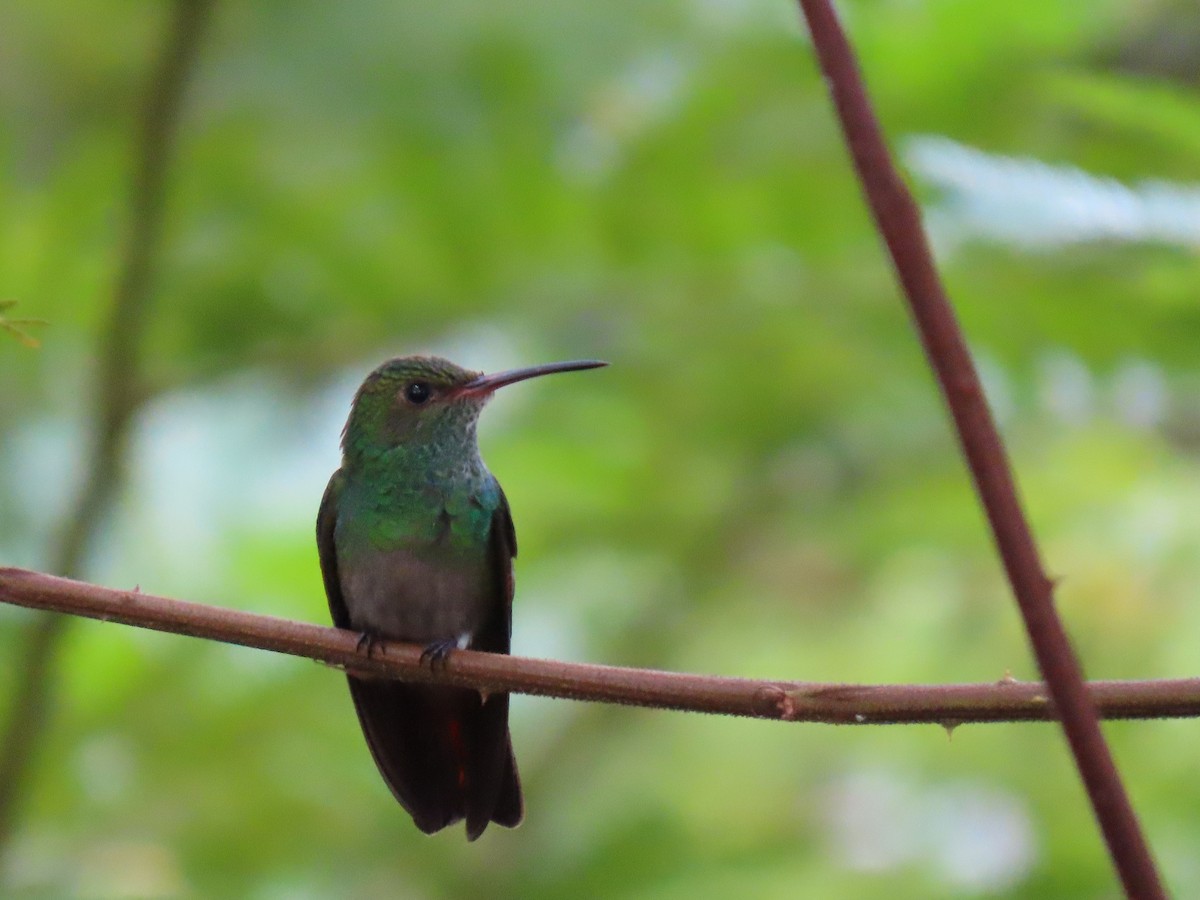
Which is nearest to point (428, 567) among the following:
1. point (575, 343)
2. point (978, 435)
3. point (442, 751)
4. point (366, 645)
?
point (442, 751)

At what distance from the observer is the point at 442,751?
314 cm

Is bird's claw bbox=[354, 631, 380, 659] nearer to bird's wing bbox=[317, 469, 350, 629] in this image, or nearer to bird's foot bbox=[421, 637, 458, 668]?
bird's foot bbox=[421, 637, 458, 668]

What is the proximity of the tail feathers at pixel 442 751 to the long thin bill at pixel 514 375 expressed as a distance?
67 cm

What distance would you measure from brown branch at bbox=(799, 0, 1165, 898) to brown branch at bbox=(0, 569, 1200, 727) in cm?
47

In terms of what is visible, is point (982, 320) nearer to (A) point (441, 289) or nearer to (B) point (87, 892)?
(A) point (441, 289)

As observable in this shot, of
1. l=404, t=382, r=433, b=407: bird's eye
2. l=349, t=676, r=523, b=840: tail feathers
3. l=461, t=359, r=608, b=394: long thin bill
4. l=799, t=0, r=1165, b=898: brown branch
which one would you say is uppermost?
l=404, t=382, r=433, b=407: bird's eye

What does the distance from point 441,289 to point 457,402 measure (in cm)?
33

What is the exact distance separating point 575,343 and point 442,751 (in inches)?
51.2

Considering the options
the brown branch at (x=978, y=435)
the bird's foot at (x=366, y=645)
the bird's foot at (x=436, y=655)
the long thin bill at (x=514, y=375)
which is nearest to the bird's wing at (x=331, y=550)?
the long thin bill at (x=514, y=375)

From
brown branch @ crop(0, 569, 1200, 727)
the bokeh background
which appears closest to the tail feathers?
the bokeh background

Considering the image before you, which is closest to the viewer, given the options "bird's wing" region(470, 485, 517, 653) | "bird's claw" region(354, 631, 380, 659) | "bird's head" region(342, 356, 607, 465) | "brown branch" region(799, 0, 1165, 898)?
"brown branch" region(799, 0, 1165, 898)

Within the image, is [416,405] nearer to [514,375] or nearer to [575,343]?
[514,375]

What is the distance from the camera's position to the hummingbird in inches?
119

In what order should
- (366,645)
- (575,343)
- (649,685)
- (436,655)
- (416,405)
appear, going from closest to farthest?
(649,685) < (366,645) < (436,655) < (416,405) < (575,343)
